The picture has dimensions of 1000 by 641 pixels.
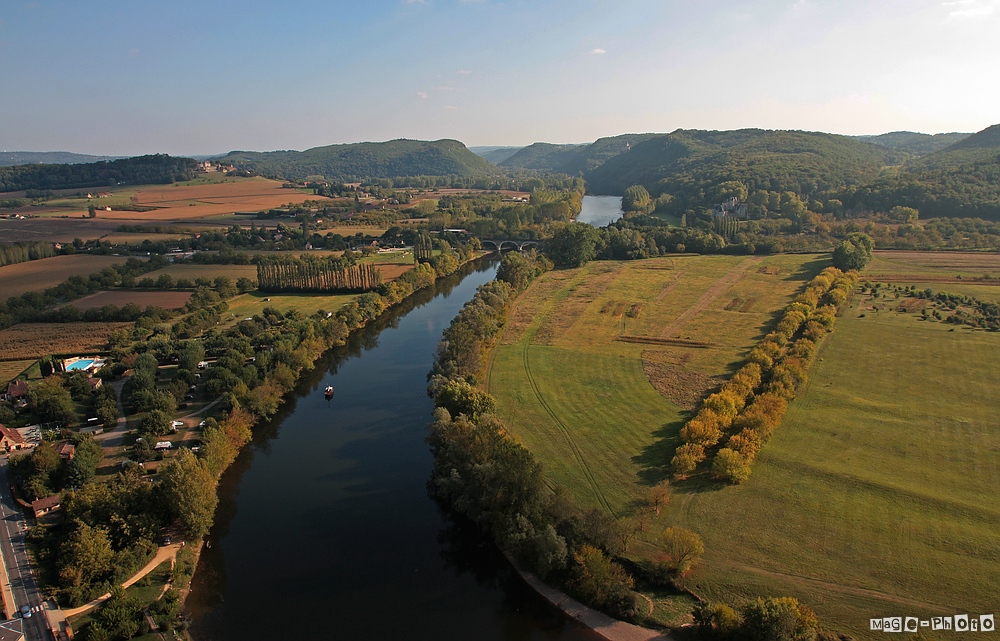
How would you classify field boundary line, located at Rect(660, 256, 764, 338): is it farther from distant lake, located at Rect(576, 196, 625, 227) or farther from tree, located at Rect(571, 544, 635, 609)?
distant lake, located at Rect(576, 196, 625, 227)

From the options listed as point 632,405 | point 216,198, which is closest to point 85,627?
point 632,405

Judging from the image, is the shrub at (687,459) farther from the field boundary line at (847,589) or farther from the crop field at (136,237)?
the crop field at (136,237)

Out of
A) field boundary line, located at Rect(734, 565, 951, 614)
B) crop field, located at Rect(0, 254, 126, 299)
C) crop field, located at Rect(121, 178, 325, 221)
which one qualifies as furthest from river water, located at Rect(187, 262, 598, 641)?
crop field, located at Rect(121, 178, 325, 221)

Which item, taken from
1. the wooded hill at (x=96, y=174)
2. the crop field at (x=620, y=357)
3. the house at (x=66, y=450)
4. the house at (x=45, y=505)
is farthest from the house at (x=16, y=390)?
the wooded hill at (x=96, y=174)

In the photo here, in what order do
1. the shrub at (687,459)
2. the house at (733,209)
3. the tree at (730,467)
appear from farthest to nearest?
the house at (733,209)
the shrub at (687,459)
the tree at (730,467)

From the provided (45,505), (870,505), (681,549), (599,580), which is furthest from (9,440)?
(870,505)

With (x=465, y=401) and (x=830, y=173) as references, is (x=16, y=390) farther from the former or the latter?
(x=830, y=173)
